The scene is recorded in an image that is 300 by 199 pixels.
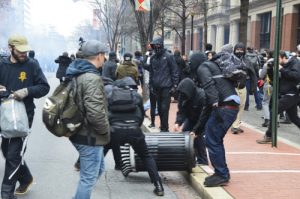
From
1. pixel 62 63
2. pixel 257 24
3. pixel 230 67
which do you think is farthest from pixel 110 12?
pixel 230 67

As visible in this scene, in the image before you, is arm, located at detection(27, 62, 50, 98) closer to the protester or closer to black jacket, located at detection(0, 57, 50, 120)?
black jacket, located at detection(0, 57, 50, 120)

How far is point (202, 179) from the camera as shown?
621 cm

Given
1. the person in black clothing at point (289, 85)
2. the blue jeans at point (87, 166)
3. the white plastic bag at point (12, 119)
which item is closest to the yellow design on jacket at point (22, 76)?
the white plastic bag at point (12, 119)

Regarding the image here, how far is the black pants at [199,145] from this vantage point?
6842 mm

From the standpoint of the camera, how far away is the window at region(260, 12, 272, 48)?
34.8 metres

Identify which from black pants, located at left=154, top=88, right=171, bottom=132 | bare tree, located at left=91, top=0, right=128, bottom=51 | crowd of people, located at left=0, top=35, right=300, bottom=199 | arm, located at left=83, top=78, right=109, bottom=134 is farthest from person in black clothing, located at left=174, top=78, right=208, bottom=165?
bare tree, located at left=91, top=0, right=128, bottom=51

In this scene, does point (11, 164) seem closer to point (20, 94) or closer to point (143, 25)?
point (20, 94)

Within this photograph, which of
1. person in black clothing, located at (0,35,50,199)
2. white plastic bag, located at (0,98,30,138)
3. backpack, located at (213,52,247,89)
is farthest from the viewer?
backpack, located at (213,52,247,89)

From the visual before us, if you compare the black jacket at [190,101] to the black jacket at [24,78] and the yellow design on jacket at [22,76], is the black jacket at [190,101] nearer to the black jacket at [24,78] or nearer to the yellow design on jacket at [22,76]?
the black jacket at [24,78]

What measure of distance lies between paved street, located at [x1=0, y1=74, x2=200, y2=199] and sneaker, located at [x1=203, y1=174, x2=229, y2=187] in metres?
0.27

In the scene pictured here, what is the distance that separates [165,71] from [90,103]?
542 cm

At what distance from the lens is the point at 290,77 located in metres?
8.41

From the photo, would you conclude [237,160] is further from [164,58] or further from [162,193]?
[164,58]

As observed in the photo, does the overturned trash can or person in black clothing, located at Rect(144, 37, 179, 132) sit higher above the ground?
person in black clothing, located at Rect(144, 37, 179, 132)
